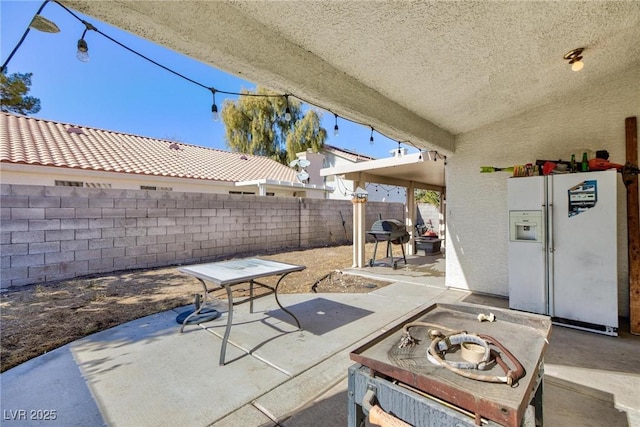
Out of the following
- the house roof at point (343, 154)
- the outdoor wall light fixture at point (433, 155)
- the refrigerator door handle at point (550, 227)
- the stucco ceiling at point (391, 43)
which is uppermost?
the house roof at point (343, 154)

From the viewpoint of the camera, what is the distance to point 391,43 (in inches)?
96.0

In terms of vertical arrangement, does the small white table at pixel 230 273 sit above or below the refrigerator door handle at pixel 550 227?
below

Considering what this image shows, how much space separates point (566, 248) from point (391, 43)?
3.40m

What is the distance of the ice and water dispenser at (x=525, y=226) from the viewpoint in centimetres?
381

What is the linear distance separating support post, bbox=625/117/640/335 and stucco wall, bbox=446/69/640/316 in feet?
0.54

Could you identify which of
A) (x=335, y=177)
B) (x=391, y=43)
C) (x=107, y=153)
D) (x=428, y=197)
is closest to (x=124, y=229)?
(x=107, y=153)

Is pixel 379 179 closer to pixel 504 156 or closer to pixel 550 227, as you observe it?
pixel 504 156

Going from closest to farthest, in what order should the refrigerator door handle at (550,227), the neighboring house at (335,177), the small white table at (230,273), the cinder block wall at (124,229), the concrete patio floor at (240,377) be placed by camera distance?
the concrete patio floor at (240,377), the small white table at (230,273), the refrigerator door handle at (550,227), the cinder block wall at (124,229), the neighboring house at (335,177)

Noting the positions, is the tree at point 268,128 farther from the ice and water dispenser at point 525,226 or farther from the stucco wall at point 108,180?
the ice and water dispenser at point 525,226

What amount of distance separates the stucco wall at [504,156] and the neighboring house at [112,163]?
7.86m

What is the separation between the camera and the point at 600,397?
222 cm

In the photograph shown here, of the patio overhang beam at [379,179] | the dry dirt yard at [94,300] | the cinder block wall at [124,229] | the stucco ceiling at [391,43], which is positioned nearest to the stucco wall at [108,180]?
the cinder block wall at [124,229]

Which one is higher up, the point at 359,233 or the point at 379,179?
the point at 379,179

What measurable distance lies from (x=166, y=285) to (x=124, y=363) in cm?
294
